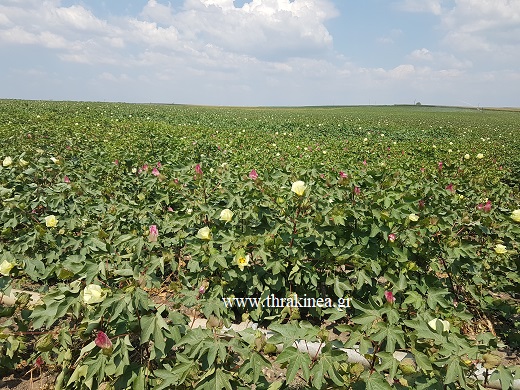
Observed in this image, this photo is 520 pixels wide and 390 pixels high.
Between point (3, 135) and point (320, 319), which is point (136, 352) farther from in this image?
point (3, 135)

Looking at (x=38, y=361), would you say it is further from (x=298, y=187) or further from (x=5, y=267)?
(x=298, y=187)

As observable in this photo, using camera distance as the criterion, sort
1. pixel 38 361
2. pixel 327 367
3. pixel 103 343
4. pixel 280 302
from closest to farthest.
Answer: pixel 327 367, pixel 103 343, pixel 38 361, pixel 280 302

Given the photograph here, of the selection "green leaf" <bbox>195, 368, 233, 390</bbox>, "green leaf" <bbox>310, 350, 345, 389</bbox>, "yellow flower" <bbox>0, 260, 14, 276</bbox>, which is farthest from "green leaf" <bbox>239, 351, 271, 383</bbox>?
"yellow flower" <bbox>0, 260, 14, 276</bbox>

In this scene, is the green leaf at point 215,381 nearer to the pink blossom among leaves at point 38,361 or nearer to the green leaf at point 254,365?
the green leaf at point 254,365

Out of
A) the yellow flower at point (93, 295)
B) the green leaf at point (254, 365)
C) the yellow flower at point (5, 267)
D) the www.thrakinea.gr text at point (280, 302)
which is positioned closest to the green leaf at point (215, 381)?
the green leaf at point (254, 365)

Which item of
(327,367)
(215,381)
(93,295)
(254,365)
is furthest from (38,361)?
(327,367)

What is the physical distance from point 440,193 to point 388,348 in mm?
1662

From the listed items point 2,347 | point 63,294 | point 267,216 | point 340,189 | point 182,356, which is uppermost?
point 340,189

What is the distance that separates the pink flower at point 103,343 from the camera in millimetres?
1389

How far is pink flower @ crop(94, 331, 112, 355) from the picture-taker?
139 cm

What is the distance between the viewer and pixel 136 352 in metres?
1.84

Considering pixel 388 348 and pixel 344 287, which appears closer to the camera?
pixel 388 348

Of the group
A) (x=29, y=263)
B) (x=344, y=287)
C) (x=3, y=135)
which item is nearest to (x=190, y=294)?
(x=344, y=287)

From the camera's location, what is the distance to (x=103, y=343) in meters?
1.39
